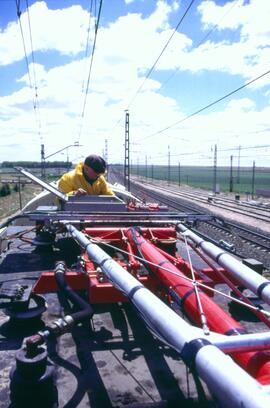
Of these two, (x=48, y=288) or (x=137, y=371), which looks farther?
(x=48, y=288)

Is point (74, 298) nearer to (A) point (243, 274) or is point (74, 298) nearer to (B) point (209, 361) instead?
(A) point (243, 274)

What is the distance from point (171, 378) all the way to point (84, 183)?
6275mm

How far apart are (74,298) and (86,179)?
17.2 ft

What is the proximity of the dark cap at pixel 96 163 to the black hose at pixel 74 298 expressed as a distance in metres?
3.47

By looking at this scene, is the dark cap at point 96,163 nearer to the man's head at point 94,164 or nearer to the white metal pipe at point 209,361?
the man's head at point 94,164

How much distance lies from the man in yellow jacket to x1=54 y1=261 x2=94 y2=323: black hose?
3.53 metres

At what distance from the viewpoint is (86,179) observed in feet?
30.2

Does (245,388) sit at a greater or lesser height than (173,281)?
greater

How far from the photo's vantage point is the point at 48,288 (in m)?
4.81

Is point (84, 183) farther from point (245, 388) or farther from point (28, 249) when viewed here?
point (245, 388)

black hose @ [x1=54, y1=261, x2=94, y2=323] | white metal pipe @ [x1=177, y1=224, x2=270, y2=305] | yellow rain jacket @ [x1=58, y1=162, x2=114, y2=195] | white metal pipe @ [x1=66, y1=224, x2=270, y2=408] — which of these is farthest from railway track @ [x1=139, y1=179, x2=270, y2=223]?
white metal pipe @ [x1=66, y1=224, x2=270, y2=408]

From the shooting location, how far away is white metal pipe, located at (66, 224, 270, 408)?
1544 mm

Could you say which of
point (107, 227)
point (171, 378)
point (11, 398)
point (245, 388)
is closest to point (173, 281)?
point (171, 378)

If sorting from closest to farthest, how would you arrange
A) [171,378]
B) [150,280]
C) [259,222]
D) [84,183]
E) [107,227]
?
[171,378] < [150,280] < [107,227] < [84,183] < [259,222]
